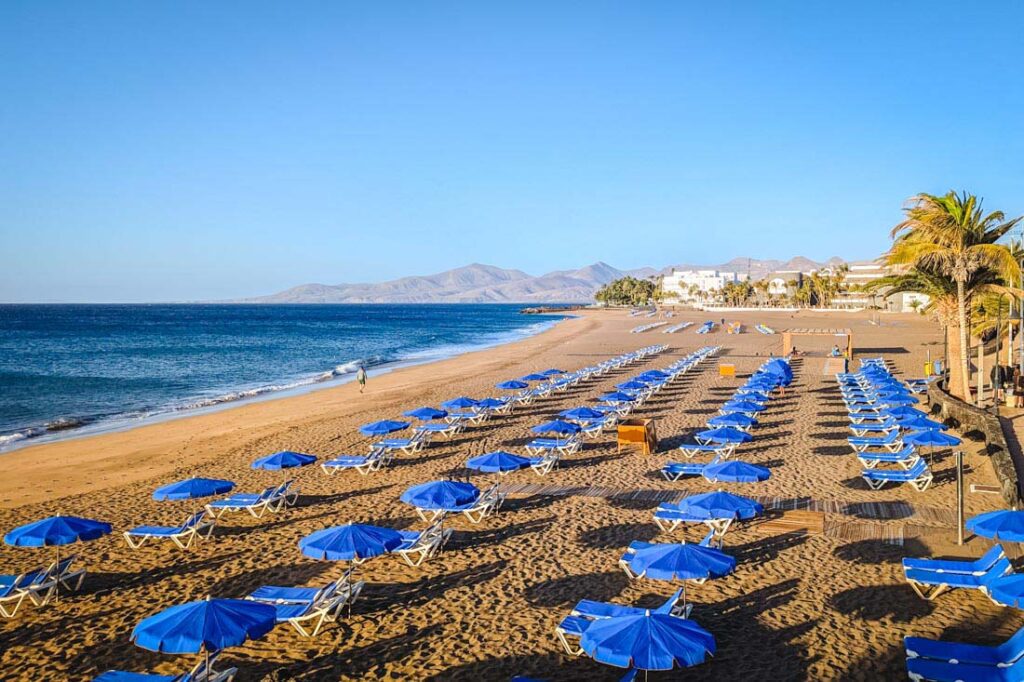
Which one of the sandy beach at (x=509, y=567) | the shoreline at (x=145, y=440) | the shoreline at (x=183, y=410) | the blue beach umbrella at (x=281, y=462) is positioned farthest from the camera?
the shoreline at (x=183, y=410)

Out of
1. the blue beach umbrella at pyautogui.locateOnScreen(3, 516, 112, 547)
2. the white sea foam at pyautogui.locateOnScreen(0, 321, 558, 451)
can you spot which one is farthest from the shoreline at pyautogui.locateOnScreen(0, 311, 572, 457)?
the blue beach umbrella at pyautogui.locateOnScreen(3, 516, 112, 547)

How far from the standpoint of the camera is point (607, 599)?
835 cm

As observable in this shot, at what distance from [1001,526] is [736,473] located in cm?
371

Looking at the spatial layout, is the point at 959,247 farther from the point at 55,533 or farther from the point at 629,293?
the point at 629,293

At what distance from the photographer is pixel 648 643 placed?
5684 mm

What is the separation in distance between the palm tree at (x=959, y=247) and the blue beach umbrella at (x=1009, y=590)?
1218cm

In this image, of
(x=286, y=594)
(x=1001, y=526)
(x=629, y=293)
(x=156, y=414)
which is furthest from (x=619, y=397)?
(x=629, y=293)

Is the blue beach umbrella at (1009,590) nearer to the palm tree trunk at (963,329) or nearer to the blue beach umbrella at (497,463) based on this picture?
the blue beach umbrella at (497,463)

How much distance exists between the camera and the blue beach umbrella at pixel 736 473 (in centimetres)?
1104

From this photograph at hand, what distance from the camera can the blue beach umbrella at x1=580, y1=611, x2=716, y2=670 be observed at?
5570mm

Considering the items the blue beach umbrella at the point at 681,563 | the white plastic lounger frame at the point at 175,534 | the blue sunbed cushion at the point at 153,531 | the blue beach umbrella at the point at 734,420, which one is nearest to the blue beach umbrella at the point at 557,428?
the blue beach umbrella at the point at 734,420

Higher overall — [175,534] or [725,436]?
[725,436]

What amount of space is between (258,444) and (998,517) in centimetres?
1645

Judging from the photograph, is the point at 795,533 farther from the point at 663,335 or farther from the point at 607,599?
the point at 663,335
